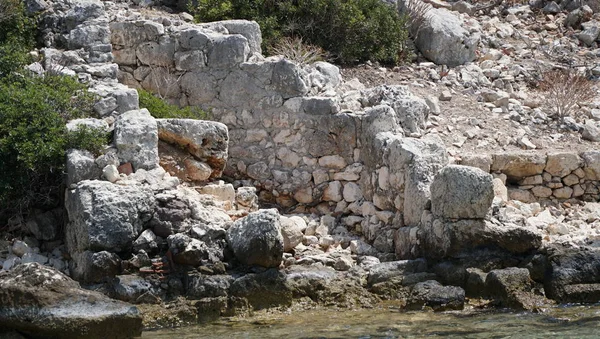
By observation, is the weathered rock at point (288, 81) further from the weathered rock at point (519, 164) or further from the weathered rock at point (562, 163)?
the weathered rock at point (562, 163)

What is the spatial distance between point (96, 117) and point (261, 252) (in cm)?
313

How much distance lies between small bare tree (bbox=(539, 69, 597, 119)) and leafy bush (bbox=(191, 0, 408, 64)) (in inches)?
98.1

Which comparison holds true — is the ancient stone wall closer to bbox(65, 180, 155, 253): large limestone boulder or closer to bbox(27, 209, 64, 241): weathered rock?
bbox(65, 180, 155, 253): large limestone boulder

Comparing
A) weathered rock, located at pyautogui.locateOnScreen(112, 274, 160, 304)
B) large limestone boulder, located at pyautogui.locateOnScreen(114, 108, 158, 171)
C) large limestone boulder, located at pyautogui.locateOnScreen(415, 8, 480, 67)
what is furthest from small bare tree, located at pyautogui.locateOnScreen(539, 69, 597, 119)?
weathered rock, located at pyautogui.locateOnScreen(112, 274, 160, 304)

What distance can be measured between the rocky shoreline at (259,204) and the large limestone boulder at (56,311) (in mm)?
13

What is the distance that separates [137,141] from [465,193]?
12.3 ft

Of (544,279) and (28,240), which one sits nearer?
(544,279)

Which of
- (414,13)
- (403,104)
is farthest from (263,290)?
(414,13)

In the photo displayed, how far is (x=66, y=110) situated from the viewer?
11.4 meters

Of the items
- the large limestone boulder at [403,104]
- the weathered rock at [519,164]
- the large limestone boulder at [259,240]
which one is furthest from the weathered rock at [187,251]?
the weathered rock at [519,164]

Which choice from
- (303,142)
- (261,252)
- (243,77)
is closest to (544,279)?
(261,252)

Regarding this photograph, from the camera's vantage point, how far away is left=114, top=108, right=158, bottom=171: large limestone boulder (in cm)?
1085

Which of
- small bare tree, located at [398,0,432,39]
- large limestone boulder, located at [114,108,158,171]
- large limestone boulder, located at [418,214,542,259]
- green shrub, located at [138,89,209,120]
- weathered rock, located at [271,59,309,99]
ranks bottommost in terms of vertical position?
large limestone boulder, located at [418,214,542,259]

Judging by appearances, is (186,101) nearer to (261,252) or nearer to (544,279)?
(261,252)
